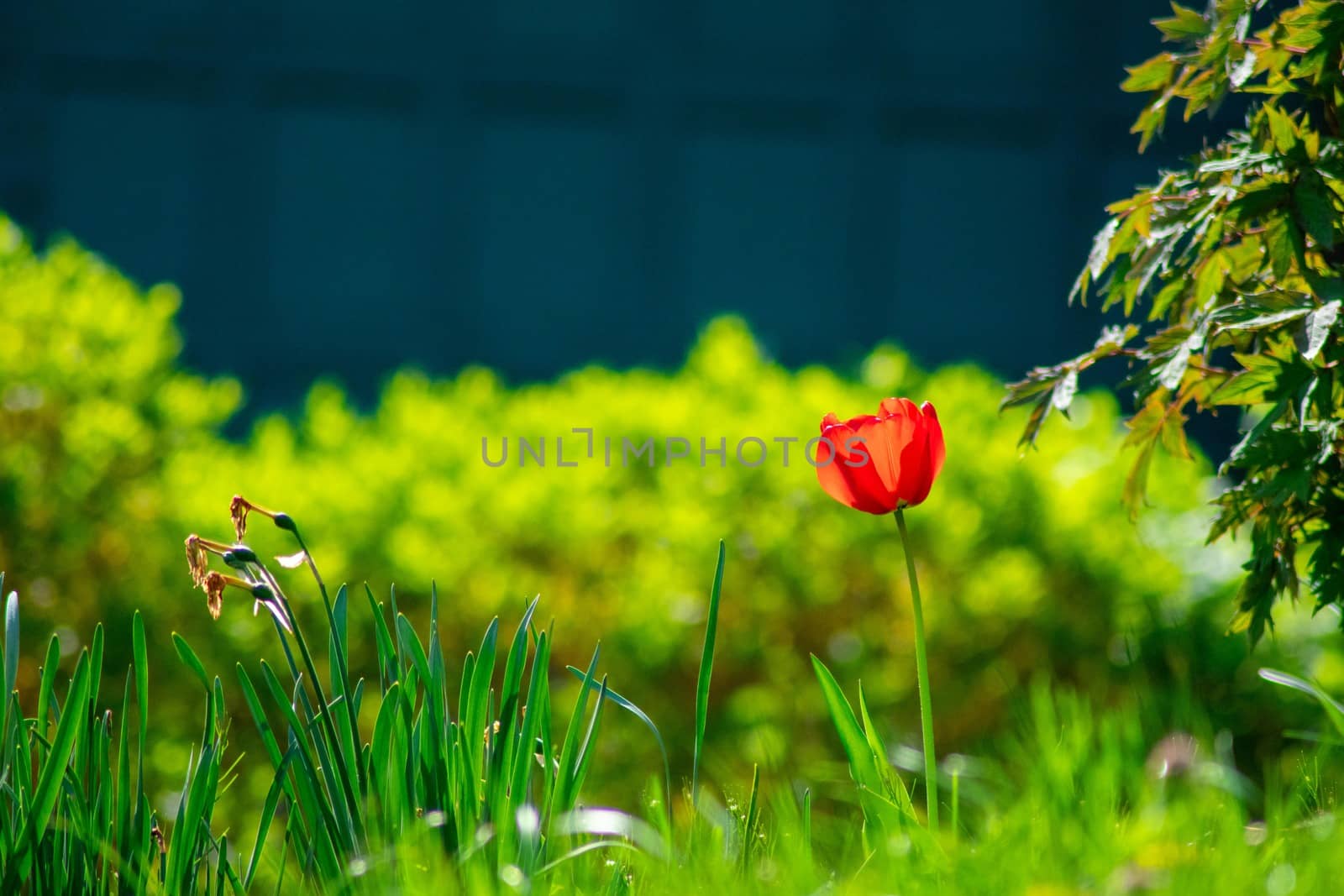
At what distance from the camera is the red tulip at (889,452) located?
56.5 inches

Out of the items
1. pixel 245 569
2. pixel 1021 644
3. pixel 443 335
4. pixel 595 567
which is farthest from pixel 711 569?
pixel 443 335

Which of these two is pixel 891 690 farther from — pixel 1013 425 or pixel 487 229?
pixel 487 229

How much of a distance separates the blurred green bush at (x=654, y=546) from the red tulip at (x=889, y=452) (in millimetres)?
1534

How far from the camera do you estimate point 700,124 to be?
22.8ft

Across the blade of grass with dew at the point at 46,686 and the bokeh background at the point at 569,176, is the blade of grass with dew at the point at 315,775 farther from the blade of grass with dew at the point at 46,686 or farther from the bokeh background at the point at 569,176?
the bokeh background at the point at 569,176

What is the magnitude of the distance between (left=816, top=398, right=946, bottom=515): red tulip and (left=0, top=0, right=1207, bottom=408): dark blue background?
5.63 metres

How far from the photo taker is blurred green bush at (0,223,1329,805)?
3.05 m

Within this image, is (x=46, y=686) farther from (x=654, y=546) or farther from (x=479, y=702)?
(x=654, y=546)

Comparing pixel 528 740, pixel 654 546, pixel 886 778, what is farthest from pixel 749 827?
pixel 654 546

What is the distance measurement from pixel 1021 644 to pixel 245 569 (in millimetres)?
2286

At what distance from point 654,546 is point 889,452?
176 centimetres

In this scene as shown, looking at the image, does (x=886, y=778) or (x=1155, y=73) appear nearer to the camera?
(x=886, y=778)

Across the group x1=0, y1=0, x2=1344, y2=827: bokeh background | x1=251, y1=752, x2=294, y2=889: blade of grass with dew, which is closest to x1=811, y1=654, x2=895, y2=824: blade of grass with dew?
x1=251, y1=752, x2=294, y2=889: blade of grass with dew

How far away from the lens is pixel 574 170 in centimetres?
694
